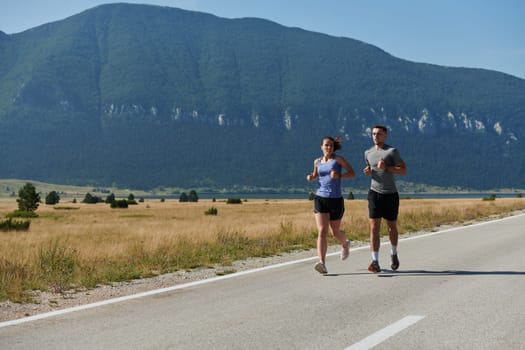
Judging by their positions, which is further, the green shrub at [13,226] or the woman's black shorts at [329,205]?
the green shrub at [13,226]

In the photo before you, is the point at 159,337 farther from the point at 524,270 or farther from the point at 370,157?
the point at 524,270

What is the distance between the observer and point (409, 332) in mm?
A: 6074

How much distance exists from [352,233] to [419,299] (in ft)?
34.4

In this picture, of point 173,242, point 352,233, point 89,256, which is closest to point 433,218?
point 352,233

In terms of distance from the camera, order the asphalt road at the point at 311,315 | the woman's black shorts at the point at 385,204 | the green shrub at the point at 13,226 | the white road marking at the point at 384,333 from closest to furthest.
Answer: the white road marking at the point at 384,333
the asphalt road at the point at 311,315
the woman's black shorts at the point at 385,204
the green shrub at the point at 13,226

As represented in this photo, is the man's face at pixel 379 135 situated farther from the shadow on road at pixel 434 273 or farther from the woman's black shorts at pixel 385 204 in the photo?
the shadow on road at pixel 434 273

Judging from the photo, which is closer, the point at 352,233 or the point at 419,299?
the point at 419,299

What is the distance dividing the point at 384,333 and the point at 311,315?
3.43 ft

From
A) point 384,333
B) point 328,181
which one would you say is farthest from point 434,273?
point 384,333

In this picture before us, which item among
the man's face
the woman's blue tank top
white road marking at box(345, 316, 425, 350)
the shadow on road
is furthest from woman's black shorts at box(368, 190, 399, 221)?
white road marking at box(345, 316, 425, 350)

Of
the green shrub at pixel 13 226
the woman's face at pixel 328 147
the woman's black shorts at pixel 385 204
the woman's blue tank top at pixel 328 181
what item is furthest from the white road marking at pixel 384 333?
the green shrub at pixel 13 226

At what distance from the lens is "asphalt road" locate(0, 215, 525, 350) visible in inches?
226

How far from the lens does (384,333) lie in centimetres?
602

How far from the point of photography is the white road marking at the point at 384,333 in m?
5.58
